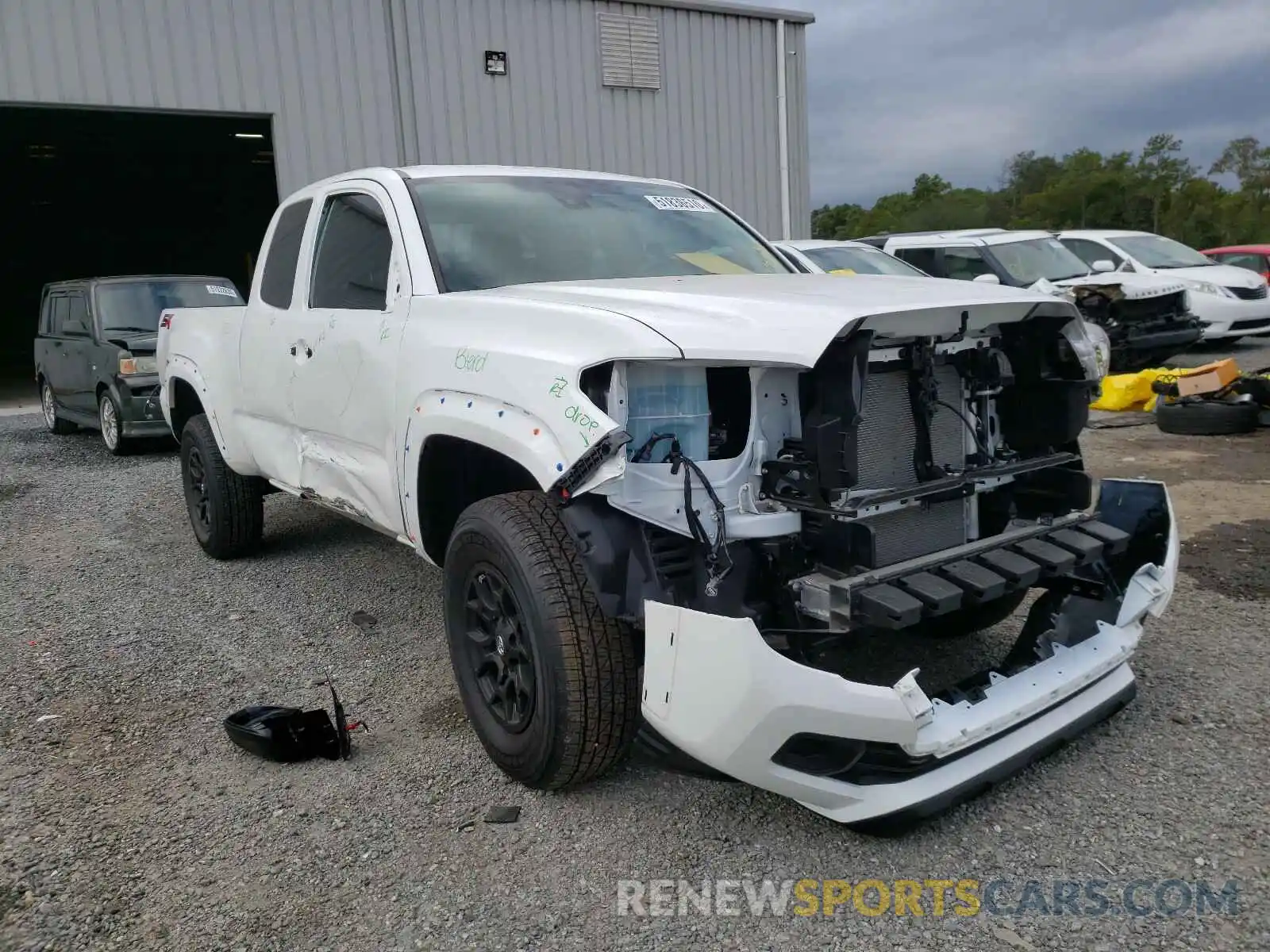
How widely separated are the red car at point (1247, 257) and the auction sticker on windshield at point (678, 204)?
14.4 metres

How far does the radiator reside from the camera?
280 centimetres

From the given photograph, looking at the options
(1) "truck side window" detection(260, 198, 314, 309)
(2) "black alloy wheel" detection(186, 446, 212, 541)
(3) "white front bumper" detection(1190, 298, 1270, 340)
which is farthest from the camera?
(3) "white front bumper" detection(1190, 298, 1270, 340)

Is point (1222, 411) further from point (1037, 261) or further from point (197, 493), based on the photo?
point (197, 493)

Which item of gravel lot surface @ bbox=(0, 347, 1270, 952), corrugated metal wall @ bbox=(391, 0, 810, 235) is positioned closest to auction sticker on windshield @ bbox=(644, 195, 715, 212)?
gravel lot surface @ bbox=(0, 347, 1270, 952)

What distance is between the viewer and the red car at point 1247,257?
15992 millimetres

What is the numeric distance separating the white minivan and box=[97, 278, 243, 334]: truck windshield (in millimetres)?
10131

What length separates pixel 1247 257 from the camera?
53.3 ft

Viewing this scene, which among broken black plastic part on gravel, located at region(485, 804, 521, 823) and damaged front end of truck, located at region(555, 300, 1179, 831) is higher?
damaged front end of truck, located at region(555, 300, 1179, 831)

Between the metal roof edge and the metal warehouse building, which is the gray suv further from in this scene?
the metal roof edge

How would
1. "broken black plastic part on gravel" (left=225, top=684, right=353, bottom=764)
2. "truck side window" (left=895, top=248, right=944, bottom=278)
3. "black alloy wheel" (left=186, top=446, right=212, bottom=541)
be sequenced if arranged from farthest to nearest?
"truck side window" (left=895, top=248, right=944, bottom=278), "black alloy wheel" (left=186, top=446, right=212, bottom=541), "broken black plastic part on gravel" (left=225, top=684, right=353, bottom=764)

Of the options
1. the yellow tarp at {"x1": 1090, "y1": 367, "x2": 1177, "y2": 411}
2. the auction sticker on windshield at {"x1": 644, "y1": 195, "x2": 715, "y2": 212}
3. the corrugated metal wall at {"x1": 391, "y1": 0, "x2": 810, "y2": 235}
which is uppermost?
the corrugated metal wall at {"x1": 391, "y1": 0, "x2": 810, "y2": 235}

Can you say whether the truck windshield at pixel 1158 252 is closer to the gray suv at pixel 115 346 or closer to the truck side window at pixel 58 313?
the gray suv at pixel 115 346

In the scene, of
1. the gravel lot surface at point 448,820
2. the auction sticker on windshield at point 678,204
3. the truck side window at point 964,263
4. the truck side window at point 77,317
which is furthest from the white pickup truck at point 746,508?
the truck side window at point 964,263

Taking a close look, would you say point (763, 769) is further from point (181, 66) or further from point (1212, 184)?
point (1212, 184)
